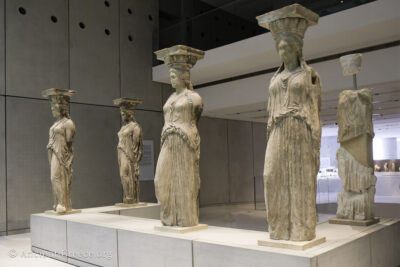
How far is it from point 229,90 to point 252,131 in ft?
14.6

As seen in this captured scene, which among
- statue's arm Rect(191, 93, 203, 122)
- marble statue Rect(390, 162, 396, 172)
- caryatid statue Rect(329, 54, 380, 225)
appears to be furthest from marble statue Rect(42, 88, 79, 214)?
marble statue Rect(390, 162, 396, 172)

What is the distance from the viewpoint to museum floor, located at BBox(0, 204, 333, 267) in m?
6.46

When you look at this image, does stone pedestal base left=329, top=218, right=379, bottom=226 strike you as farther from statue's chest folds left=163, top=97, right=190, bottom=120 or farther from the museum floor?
the museum floor

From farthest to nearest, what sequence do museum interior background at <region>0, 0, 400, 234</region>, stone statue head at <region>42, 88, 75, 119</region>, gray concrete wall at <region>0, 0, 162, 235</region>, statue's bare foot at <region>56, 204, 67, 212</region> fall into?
gray concrete wall at <region>0, 0, 162, 235</region> < museum interior background at <region>0, 0, 400, 234</region> < stone statue head at <region>42, 88, 75, 119</region> < statue's bare foot at <region>56, 204, 67, 212</region>

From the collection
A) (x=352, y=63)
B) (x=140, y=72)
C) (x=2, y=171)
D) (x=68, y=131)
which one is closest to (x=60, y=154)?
(x=68, y=131)

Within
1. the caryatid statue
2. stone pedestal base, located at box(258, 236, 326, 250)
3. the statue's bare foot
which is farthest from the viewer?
the statue's bare foot

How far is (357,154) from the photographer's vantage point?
578 centimetres

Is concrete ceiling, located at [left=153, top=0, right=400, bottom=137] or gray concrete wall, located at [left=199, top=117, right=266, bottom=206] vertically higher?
concrete ceiling, located at [left=153, top=0, right=400, bottom=137]

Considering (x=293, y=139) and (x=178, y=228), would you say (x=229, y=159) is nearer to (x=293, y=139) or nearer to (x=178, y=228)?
(x=178, y=228)

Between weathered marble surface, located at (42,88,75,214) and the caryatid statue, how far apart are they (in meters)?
4.66

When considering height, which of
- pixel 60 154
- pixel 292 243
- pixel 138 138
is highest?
pixel 138 138

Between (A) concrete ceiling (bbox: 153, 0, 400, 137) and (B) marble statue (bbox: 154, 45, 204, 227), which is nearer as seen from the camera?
(B) marble statue (bbox: 154, 45, 204, 227)

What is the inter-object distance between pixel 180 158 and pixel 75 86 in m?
A: 6.43

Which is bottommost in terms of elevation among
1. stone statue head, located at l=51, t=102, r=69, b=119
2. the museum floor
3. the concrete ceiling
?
the museum floor
